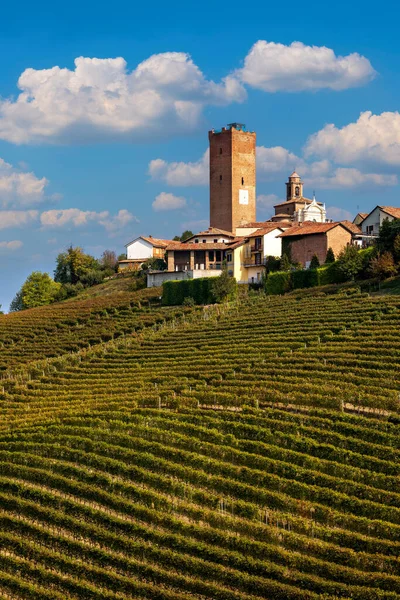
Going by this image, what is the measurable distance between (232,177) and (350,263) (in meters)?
27.2

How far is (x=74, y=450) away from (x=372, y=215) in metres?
36.1

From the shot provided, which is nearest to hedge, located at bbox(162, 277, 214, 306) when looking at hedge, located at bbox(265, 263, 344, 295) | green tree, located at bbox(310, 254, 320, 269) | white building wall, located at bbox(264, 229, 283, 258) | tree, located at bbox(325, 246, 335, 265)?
hedge, located at bbox(265, 263, 344, 295)

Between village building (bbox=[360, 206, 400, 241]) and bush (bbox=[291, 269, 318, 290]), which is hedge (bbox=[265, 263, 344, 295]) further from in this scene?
village building (bbox=[360, 206, 400, 241])

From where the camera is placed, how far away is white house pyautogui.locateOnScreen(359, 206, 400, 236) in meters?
56.6

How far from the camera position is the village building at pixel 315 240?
55.3 meters

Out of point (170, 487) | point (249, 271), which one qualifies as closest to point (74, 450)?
point (170, 487)

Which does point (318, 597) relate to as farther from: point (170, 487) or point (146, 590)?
point (170, 487)

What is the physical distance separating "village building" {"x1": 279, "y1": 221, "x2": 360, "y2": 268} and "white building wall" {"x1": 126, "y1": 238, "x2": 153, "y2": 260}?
21.4 metres

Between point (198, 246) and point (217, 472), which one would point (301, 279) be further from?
point (217, 472)

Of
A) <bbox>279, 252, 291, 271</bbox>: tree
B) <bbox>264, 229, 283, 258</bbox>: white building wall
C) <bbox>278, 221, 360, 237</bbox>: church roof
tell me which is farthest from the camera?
<bbox>264, 229, 283, 258</bbox>: white building wall

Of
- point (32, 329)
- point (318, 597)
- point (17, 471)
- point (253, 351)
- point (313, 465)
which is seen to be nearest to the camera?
point (318, 597)

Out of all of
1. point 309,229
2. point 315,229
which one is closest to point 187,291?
point 309,229

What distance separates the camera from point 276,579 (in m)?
20.0

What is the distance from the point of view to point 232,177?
74125 mm
